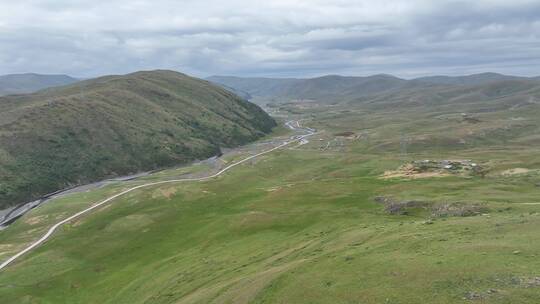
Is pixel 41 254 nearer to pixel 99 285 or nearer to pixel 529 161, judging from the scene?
pixel 99 285

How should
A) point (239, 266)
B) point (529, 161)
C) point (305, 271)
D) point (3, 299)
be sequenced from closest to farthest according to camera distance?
point (305, 271) → point (239, 266) → point (3, 299) → point (529, 161)

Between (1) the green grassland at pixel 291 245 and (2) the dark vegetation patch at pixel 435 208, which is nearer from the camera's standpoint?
(1) the green grassland at pixel 291 245

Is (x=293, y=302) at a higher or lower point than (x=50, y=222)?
higher

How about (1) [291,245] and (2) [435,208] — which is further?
(2) [435,208]

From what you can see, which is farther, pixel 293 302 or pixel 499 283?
pixel 293 302

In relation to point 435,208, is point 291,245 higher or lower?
lower

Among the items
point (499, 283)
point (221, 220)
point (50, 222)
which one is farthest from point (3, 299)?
point (499, 283)

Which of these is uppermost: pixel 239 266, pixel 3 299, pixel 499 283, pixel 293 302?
pixel 499 283

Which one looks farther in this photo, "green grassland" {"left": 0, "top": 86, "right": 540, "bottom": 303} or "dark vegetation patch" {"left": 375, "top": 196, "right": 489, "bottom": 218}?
"dark vegetation patch" {"left": 375, "top": 196, "right": 489, "bottom": 218}
